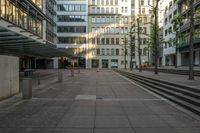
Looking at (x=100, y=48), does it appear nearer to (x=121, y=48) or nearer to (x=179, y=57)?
(x=121, y=48)

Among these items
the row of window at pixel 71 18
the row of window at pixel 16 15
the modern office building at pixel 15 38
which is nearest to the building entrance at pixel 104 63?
the row of window at pixel 71 18

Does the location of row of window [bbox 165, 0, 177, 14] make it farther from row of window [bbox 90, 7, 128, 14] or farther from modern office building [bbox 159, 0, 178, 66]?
row of window [bbox 90, 7, 128, 14]

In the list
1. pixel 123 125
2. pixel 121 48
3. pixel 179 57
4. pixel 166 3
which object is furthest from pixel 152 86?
pixel 121 48

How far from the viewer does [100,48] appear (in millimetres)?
109438

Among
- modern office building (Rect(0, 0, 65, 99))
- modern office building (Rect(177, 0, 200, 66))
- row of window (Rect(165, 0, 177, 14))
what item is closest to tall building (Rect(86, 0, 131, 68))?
row of window (Rect(165, 0, 177, 14))

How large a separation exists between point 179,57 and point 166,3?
20319 millimetres

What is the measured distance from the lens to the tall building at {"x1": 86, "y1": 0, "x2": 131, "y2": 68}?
109438mm

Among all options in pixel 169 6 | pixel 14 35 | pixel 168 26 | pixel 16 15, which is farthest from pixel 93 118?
pixel 169 6

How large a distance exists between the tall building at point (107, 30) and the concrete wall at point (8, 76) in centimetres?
9077

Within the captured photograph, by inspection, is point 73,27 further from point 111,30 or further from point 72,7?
point 111,30

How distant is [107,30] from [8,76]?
309 ft

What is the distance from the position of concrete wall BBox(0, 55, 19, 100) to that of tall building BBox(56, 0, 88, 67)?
89.5m

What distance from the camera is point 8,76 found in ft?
55.7

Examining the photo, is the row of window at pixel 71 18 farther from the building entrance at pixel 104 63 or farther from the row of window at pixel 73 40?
the building entrance at pixel 104 63
